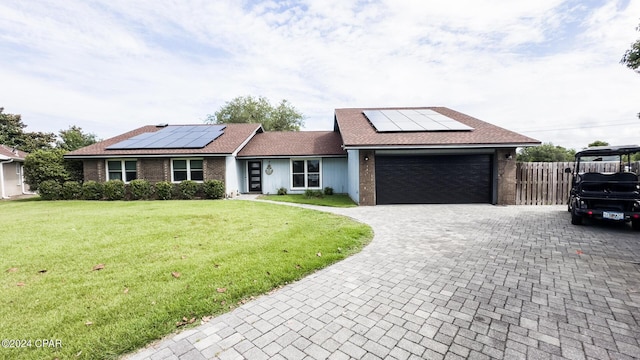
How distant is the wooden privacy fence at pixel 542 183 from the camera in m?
10.9

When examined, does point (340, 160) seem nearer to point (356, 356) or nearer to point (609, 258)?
point (609, 258)

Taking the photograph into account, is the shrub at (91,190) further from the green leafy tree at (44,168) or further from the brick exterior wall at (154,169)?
the brick exterior wall at (154,169)

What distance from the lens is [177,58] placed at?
1330 centimetres

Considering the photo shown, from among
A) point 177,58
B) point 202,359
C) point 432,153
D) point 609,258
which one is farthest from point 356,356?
point 177,58

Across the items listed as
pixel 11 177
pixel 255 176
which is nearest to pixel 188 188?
pixel 255 176

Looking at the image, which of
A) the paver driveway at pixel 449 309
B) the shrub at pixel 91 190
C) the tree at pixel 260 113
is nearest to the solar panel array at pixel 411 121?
the paver driveway at pixel 449 309

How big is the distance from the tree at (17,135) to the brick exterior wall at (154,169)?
29.4 m

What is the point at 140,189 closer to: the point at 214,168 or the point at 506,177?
the point at 214,168

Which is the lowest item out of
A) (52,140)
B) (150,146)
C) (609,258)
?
(609,258)

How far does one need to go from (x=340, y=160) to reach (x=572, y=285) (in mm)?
12575

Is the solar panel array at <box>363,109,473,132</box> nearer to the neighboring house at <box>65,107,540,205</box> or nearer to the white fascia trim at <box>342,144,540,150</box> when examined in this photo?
the neighboring house at <box>65,107,540,205</box>

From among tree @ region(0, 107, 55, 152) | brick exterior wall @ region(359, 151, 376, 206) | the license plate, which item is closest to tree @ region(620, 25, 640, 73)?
the license plate

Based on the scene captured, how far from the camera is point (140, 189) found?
13984 millimetres

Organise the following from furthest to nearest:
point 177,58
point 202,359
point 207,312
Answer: point 177,58 → point 207,312 → point 202,359
